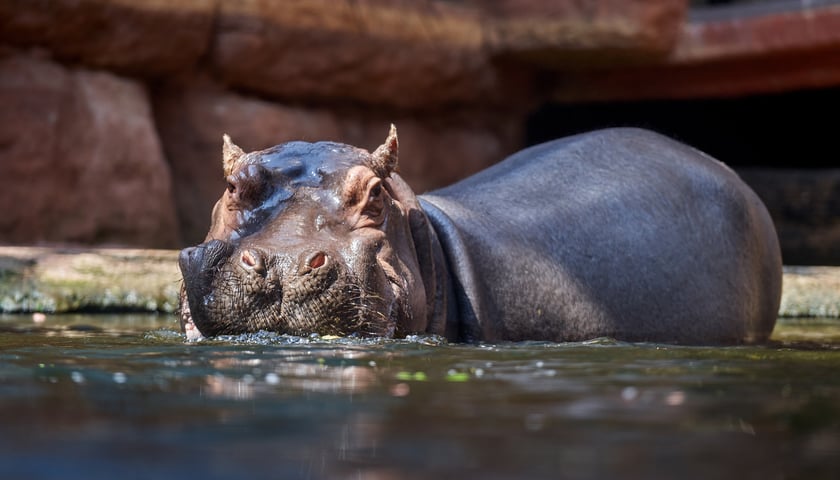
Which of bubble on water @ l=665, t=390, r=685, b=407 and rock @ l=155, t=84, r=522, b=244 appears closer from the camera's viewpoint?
bubble on water @ l=665, t=390, r=685, b=407

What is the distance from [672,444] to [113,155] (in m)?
7.18

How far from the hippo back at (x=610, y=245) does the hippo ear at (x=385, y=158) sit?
1.27ft

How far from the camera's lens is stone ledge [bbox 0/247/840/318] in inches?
227

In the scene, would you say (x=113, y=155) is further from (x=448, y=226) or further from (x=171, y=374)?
(x=171, y=374)

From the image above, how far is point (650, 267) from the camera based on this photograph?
514 centimetres

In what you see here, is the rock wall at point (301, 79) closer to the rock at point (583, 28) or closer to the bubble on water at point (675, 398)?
the rock at point (583, 28)

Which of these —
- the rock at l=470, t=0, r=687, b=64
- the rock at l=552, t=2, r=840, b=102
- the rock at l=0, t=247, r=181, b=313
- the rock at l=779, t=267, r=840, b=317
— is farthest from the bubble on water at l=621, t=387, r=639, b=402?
the rock at l=552, t=2, r=840, b=102

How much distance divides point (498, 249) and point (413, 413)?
2.74 meters

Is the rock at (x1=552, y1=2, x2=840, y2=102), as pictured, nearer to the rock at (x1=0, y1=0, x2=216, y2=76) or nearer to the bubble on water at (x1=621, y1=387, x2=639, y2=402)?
the rock at (x1=0, y1=0, x2=216, y2=76)

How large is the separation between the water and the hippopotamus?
0.48 metres

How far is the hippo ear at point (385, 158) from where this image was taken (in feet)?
14.0

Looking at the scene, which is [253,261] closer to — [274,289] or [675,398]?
[274,289]

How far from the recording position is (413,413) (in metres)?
2.01

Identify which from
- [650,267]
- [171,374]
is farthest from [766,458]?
[650,267]
